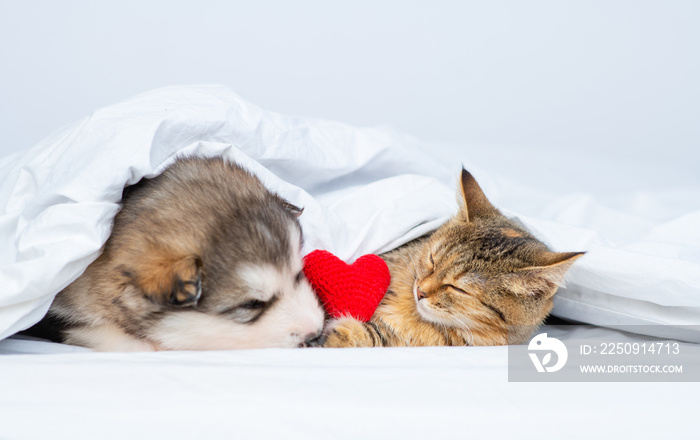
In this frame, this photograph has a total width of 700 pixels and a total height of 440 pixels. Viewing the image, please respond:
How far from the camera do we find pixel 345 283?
196 cm

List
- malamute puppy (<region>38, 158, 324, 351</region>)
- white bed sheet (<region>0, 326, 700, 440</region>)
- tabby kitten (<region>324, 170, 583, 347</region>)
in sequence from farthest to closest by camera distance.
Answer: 1. tabby kitten (<region>324, 170, 583, 347</region>)
2. malamute puppy (<region>38, 158, 324, 351</region>)
3. white bed sheet (<region>0, 326, 700, 440</region>)

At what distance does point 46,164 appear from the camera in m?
1.97

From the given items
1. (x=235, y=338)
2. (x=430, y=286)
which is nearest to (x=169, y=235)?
(x=235, y=338)

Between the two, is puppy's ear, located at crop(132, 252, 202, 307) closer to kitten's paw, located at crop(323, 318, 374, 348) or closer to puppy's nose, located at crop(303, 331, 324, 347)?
puppy's nose, located at crop(303, 331, 324, 347)

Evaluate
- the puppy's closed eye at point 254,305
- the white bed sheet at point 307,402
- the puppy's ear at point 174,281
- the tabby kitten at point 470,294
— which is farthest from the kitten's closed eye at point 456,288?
the puppy's ear at point 174,281

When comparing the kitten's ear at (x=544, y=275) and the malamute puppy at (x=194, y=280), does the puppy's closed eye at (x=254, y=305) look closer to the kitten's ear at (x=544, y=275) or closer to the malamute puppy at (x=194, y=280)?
the malamute puppy at (x=194, y=280)

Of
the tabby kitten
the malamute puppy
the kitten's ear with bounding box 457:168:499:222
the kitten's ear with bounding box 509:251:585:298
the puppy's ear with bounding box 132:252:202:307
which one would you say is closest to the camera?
the puppy's ear with bounding box 132:252:202:307

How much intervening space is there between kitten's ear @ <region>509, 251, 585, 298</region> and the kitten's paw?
54 centimetres

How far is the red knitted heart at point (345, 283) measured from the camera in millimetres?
1971

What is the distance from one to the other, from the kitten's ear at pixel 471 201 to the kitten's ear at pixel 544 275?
1.14 ft

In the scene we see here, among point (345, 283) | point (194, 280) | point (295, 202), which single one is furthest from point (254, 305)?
point (295, 202)

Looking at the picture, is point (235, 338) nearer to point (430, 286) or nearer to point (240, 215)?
point (240, 215)

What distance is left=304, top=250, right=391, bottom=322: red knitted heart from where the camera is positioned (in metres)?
1.97

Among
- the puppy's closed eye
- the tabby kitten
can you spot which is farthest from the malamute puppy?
the tabby kitten
